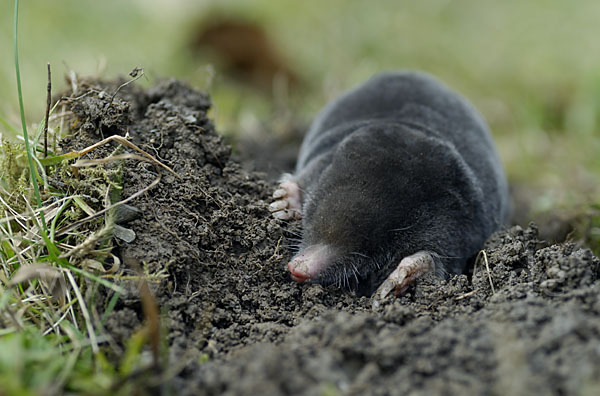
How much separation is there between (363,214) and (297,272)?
13.0 inches

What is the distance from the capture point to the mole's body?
1.93m

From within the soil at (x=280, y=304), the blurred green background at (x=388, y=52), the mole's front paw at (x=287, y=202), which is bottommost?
the soil at (x=280, y=304)

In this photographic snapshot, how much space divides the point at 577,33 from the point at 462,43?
1.27 meters

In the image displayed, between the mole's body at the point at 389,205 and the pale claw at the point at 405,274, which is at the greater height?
the mole's body at the point at 389,205

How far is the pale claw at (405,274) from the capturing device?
5.85 ft

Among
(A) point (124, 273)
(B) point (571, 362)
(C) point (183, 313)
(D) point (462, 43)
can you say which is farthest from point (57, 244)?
(D) point (462, 43)

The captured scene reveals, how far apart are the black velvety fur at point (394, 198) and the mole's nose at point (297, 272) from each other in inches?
4.1

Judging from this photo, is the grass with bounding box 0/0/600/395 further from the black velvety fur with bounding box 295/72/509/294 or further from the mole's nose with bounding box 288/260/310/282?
the black velvety fur with bounding box 295/72/509/294

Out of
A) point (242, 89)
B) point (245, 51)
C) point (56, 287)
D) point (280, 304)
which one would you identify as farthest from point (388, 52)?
point (56, 287)

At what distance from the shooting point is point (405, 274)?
71.2 inches

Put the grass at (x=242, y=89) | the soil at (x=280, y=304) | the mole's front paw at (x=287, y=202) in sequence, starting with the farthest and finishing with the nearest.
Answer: the mole's front paw at (x=287, y=202) < the grass at (x=242, y=89) < the soil at (x=280, y=304)

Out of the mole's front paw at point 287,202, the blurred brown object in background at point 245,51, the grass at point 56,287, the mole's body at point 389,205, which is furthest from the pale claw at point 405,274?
the blurred brown object in background at point 245,51

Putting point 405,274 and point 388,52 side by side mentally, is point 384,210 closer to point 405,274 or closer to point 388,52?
point 405,274

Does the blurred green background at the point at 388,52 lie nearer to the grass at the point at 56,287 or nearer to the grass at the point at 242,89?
the grass at the point at 242,89
